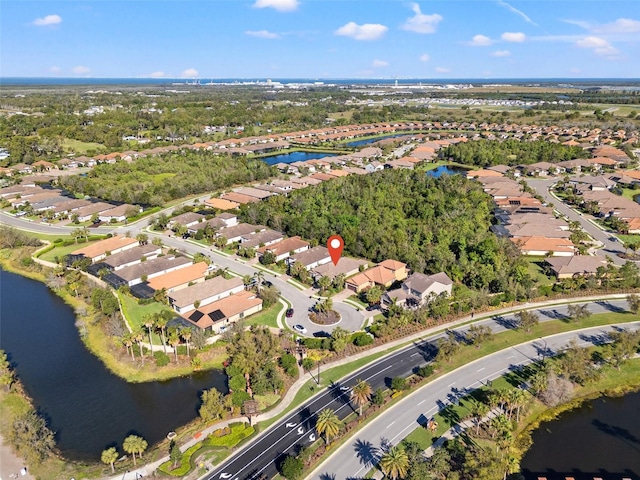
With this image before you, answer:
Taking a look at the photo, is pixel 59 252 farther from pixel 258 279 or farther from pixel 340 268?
pixel 340 268

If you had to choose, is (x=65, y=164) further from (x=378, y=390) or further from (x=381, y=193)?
(x=378, y=390)

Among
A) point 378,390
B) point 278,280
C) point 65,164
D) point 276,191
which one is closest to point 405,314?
point 378,390

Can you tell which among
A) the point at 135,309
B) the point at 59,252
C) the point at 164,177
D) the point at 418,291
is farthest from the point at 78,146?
the point at 418,291

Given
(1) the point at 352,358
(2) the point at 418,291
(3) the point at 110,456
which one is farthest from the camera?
(2) the point at 418,291

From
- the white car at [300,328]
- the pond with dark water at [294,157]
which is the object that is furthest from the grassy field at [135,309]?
the pond with dark water at [294,157]

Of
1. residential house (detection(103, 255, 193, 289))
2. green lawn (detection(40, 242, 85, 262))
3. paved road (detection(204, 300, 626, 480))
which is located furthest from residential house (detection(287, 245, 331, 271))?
green lawn (detection(40, 242, 85, 262))

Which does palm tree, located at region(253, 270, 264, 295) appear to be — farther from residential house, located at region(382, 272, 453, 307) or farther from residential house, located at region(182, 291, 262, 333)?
residential house, located at region(382, 272, 453, 307)
